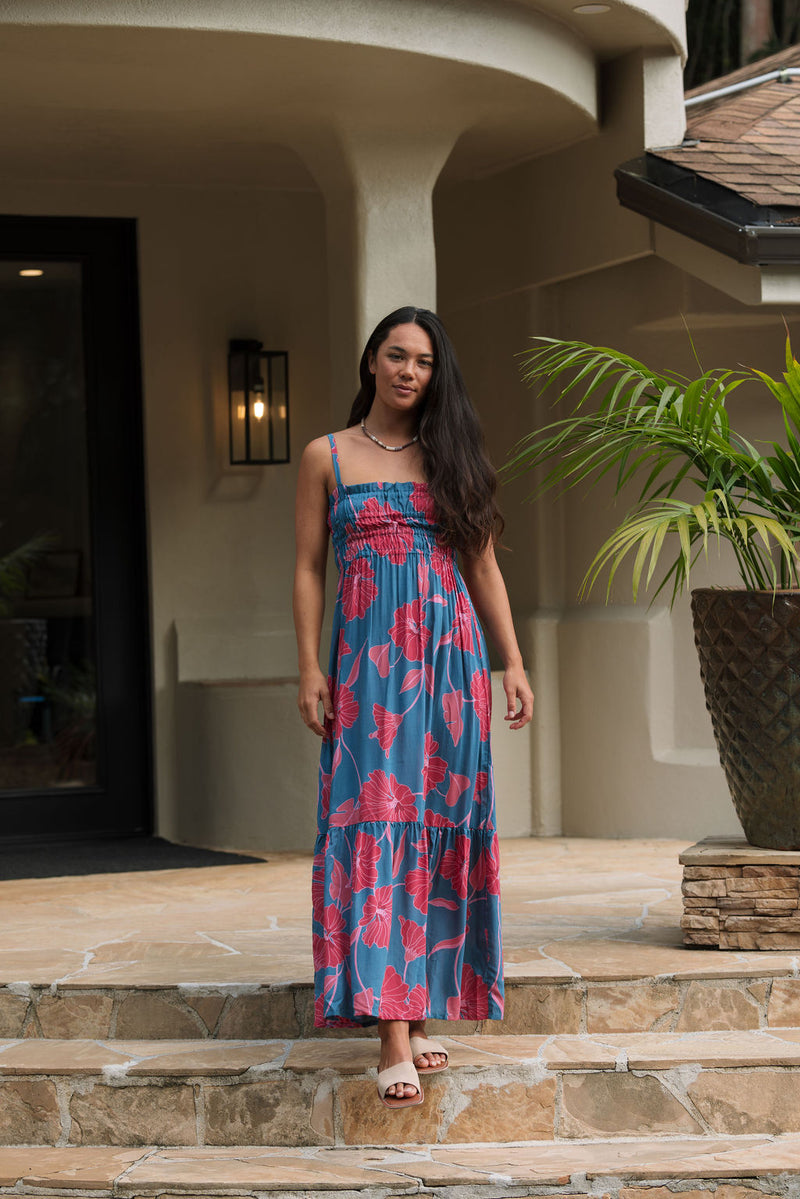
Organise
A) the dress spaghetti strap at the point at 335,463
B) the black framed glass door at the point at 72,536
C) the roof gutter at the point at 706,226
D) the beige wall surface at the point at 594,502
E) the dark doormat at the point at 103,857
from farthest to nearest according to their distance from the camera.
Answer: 1. the black framed glass door at the point at 72,536
2. the beige wall surface at the point at 594,502
3. the dark doormat at the point at 103,857
4. the roof gutter at the point at 706,226
5. the dress spaghetti strap at the point at 335,463

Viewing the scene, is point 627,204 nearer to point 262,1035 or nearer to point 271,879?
point 271,879

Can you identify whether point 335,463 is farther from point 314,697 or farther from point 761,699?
point 761,699

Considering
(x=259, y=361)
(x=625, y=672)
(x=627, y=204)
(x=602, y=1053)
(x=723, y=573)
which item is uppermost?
(x=627, y=204)

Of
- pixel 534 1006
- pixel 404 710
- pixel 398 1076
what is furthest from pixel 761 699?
pixel 398 1076

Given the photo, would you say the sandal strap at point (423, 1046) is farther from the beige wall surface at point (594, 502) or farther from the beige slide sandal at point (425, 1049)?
the beige wall surface at point (594, 502)

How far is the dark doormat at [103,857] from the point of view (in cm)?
652

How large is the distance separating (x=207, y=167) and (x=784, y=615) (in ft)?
12.7

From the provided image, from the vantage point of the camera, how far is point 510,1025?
170 inches

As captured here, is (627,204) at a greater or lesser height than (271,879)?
greater

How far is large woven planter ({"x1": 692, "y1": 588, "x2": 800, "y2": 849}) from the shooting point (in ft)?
14.8

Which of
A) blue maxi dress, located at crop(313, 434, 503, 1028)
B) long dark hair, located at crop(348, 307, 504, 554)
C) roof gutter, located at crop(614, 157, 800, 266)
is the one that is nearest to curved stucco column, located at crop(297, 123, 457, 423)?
roof gutter, located at crop(614, 157, 800, 266)

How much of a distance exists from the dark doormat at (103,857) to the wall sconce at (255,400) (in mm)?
1870

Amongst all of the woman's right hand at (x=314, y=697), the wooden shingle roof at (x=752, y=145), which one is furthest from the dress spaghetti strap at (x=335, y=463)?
the wooden shingle roof at (x=752, y=145)

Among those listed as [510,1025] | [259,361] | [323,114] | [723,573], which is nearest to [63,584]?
[259,361]
